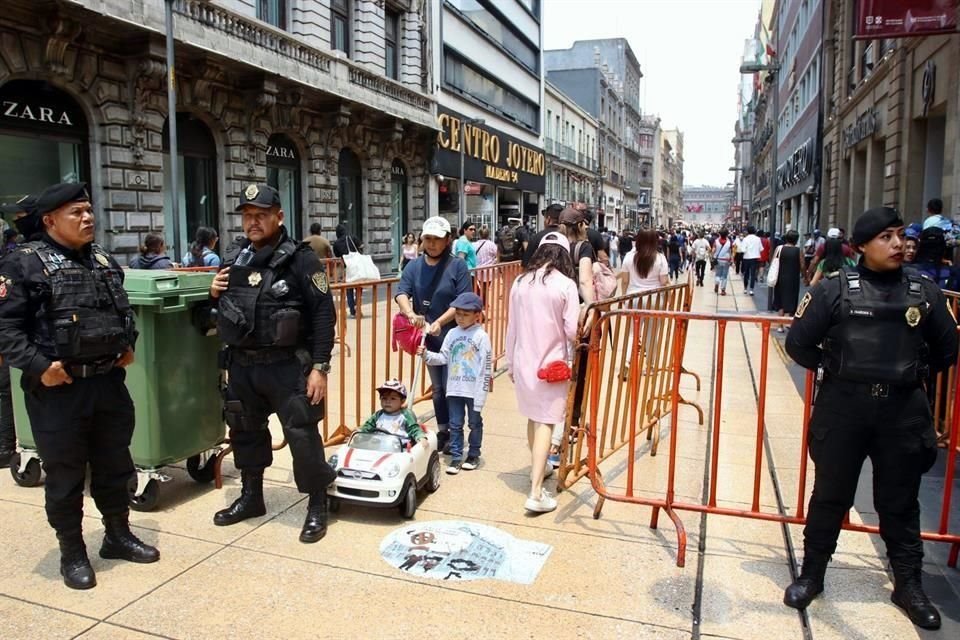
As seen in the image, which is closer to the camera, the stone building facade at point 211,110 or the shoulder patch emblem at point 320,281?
the shoulder patch emblem at point 320,281

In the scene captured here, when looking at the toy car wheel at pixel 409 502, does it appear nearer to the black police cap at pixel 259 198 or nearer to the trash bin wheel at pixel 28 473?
the black police cap at pixel 259 198

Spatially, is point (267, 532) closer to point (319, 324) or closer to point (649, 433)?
point (319, 324)

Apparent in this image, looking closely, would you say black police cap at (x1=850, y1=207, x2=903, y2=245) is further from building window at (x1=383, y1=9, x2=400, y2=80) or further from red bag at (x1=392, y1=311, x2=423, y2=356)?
building window at (x1=383, y1=9, x2=400, y2=80)

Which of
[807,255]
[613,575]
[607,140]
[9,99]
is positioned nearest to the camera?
[613,575]

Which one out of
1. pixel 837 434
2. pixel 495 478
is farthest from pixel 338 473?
pixel 837 434

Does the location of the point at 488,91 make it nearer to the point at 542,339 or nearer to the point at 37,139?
the point at 37,139

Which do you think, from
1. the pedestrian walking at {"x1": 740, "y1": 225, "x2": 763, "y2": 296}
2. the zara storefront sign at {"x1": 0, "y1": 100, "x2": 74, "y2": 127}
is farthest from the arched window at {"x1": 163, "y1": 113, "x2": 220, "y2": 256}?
the pedestrian walking at {"x1": 740, "y1": 225, "x2": 763, "y2": 296}

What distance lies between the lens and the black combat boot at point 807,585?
3.61 meters

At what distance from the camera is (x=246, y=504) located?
4590 millimetres

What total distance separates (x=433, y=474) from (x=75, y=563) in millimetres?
2139

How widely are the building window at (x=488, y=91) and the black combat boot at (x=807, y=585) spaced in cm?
2916

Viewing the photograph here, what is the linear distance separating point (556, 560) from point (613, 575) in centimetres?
33

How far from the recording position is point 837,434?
3496 millimetres

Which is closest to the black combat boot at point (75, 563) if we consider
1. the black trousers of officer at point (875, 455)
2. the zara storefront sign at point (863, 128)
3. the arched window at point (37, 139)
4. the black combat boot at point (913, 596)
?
the black trousers of officer at point (875, 455)
